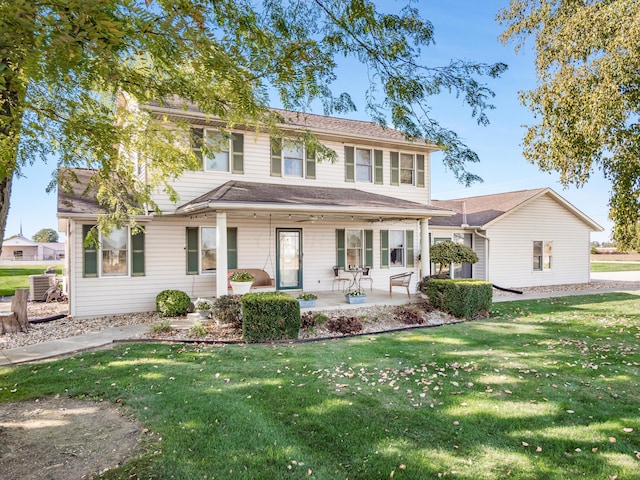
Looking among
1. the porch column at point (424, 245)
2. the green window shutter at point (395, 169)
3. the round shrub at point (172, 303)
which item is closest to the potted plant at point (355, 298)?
the porch column at point (424, 245)

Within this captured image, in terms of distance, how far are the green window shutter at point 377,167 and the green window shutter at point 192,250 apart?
6.75 m

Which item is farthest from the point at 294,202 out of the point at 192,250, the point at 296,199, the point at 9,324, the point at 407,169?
the point at 9,324

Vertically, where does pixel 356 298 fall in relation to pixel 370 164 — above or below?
below

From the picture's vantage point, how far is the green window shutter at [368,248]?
14656mm

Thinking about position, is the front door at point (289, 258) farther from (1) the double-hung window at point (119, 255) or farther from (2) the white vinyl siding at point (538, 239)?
(2) the white vinyl siding at point (538, 239)

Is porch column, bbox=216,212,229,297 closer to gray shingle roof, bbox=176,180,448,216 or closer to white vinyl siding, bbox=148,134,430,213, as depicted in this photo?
gray shingle roof, bbox=176,180,448,216

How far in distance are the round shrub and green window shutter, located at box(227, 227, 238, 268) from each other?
183 centimetres

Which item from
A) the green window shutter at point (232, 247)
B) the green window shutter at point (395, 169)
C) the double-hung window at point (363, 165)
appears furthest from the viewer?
the green window shutter at point (395, 169)

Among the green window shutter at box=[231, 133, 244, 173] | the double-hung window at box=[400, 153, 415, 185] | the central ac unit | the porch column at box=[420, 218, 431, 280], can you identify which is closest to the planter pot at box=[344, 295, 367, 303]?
the porch column at box=[420, 218, 431, 280]

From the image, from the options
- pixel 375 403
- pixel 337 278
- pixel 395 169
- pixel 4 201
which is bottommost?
pixel 375 403

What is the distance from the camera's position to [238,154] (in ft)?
41.4

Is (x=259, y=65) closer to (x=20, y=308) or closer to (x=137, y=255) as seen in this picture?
(x=137, y=255)

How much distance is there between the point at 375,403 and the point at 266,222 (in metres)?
8.90

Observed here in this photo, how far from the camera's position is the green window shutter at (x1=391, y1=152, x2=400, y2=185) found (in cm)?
1513
